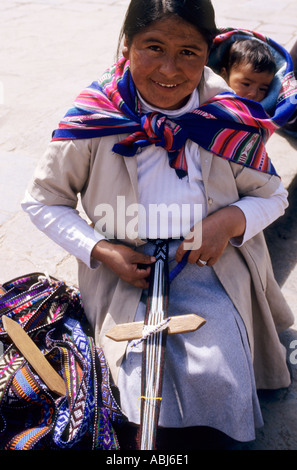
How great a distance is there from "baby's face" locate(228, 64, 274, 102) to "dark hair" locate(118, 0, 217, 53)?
657 millimetres

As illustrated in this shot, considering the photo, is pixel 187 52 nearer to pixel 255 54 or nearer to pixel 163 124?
pixel 163 124

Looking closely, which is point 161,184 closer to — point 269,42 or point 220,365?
point 220,365

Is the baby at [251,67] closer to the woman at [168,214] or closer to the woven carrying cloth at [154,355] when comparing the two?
the woman at [168,214]

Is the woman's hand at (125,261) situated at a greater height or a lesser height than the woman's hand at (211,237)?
lesser

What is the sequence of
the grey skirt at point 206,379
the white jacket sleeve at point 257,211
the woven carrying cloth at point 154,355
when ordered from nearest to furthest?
the woven carrying cloth at point 154,355
the grey skirt at point 206,379
the white jacket sleeve at point 257,211

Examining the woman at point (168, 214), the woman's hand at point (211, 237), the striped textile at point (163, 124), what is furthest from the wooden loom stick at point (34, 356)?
the striped textile at point (163, 124)

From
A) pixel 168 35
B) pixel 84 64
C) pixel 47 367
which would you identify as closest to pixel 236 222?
pixel 168 35

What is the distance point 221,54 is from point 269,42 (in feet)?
0.72

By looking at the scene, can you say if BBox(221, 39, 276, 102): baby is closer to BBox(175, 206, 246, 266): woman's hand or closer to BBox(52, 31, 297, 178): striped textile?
BBox(52, 31, 297, 178): striped textile

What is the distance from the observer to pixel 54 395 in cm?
148

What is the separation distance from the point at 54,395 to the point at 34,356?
14 centimetres

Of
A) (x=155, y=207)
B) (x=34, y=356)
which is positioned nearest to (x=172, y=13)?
(x=155, y=207)

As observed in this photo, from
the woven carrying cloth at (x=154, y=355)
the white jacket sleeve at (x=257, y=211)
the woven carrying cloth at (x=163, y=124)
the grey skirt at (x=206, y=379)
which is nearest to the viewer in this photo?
the woven carrying cloth at (x=154, y=355)

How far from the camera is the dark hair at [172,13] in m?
1.40
